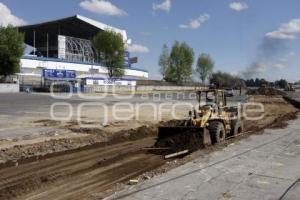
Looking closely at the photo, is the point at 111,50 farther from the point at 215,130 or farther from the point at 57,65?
the point at 215,130

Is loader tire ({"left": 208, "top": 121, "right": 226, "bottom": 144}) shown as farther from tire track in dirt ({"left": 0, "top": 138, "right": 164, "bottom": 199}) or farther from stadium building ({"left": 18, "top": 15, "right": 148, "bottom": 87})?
stadium building ({"left": 18, "top": 15, "right": 148, "bottom": 87})

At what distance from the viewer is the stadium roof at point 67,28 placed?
11109 cm

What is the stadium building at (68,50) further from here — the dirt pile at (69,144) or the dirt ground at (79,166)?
the dirt ground at (79,166)

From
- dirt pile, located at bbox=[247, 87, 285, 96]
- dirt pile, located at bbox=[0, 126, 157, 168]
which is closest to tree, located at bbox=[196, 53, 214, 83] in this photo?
dirt pile, located at bbox=[247, 87, 285, 96]

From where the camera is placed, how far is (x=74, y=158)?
47.4ft

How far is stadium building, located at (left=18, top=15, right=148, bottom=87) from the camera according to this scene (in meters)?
89.1

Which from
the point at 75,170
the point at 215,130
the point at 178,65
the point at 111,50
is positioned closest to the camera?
the point at 75,170

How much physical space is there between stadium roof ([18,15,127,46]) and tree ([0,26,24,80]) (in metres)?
39.1

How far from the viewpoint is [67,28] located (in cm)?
11612

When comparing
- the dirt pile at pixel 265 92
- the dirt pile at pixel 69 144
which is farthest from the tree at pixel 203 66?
the dirt pile at pixel 69 144

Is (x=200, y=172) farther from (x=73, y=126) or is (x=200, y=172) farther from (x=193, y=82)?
(x=193, y=82)

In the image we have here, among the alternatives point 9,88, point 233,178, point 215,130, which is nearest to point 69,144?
point 215,130

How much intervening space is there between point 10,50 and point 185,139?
5834 cm

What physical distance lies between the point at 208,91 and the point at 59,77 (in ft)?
208
